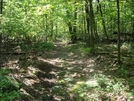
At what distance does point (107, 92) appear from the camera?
7.74 m

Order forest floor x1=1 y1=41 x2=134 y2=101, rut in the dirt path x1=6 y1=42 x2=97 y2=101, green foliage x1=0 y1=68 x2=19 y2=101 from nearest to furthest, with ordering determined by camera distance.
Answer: green foliage x1=0 y1=68 x2=19 y2=101 < forest floor x1=1 y1=41 x2=134 y2=101 < rut in the dirt path x1=6 y1=42 x2=97 y2=101

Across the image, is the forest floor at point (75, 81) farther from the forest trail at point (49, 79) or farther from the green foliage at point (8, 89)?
the green foliage at point (8, 89)

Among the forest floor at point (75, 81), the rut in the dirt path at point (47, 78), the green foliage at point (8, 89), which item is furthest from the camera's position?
the rut in the dirt path at point (47, 78)

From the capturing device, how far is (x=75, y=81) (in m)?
9.91

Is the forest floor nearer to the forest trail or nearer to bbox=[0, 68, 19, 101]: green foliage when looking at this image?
the forest trail

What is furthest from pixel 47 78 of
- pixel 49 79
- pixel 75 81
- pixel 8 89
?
pixel 8 89

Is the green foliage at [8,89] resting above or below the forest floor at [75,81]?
above

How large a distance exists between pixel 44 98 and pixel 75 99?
134cm

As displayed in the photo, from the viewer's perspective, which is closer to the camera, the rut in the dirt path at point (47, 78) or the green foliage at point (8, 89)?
the green foliage at point (8, 89)

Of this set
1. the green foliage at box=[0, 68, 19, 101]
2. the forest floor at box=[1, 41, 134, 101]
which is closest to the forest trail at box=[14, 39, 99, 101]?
the forest floor at box=[1, 41, 134, 101]

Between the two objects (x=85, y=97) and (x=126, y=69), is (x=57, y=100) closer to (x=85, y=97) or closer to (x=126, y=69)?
(x=85, y=97)

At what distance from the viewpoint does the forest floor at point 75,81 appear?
7656 millimetres

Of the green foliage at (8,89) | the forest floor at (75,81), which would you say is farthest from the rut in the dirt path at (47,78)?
the green foliage at (8,89)

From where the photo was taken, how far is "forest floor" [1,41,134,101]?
7.66 metres
